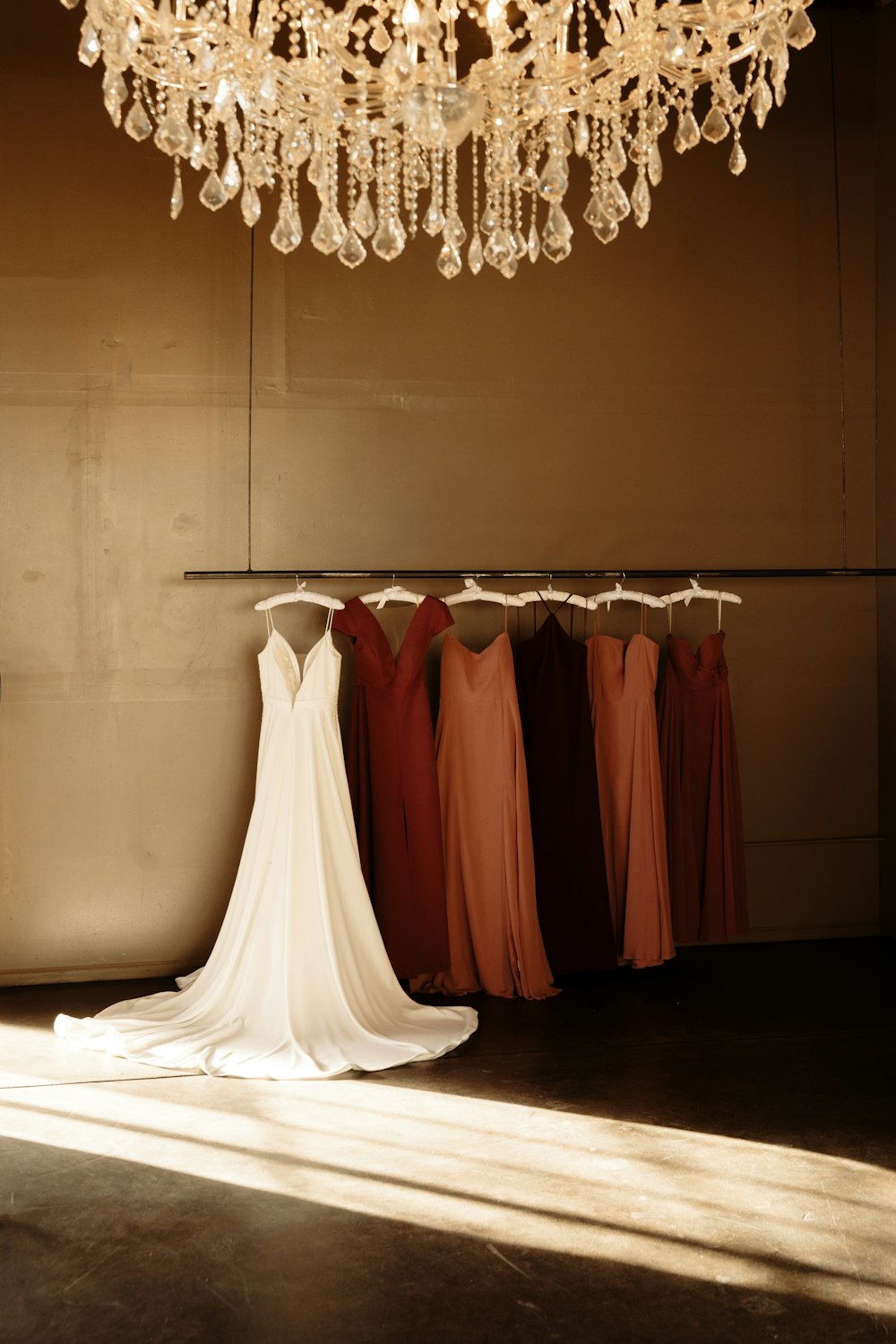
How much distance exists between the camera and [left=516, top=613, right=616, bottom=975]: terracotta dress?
427 centimetres

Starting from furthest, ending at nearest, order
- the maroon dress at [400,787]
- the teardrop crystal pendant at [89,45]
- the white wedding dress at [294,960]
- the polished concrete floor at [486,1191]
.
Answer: the maroon dress at [400,787], the white wedding dress at [294,960], the polished concrete floor at [486,1191], the teardrop crystal pendant at [89,45]

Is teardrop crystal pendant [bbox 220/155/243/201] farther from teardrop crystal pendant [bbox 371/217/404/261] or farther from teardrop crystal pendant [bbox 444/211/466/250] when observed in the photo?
teardrop crystal pendant [bbox 444/211/466/250]

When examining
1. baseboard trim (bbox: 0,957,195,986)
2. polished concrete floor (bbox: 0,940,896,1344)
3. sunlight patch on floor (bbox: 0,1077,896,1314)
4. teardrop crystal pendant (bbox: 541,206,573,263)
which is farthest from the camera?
baseboard trim (bbox: 0,957,195,986)

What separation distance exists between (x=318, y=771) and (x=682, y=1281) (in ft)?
6.81

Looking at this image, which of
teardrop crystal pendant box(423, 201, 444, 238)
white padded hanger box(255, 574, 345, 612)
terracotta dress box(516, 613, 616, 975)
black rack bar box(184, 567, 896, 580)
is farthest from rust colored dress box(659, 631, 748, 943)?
Result: teardrop crystal pendant box(423, 201, 444, 238)

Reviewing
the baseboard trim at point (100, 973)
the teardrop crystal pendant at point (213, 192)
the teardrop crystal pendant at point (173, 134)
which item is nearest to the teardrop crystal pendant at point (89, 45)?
the teardrop crystal pendant at point (173, 134)

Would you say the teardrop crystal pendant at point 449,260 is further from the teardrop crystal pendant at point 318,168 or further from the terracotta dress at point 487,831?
the terracotta dress at point 487,831

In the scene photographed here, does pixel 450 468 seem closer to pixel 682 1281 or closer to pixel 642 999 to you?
pixel 642 999

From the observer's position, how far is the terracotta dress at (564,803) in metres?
4.27

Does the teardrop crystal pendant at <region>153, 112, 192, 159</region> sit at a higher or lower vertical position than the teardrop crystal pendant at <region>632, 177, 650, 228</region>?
higher

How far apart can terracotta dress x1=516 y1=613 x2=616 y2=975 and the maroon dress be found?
379mm

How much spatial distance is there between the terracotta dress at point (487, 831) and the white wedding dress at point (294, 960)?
1.21 feet

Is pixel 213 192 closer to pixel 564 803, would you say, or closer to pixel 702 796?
pixel 564 803

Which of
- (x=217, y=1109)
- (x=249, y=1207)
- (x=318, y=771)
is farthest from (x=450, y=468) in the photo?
(x=249, y=1207)
